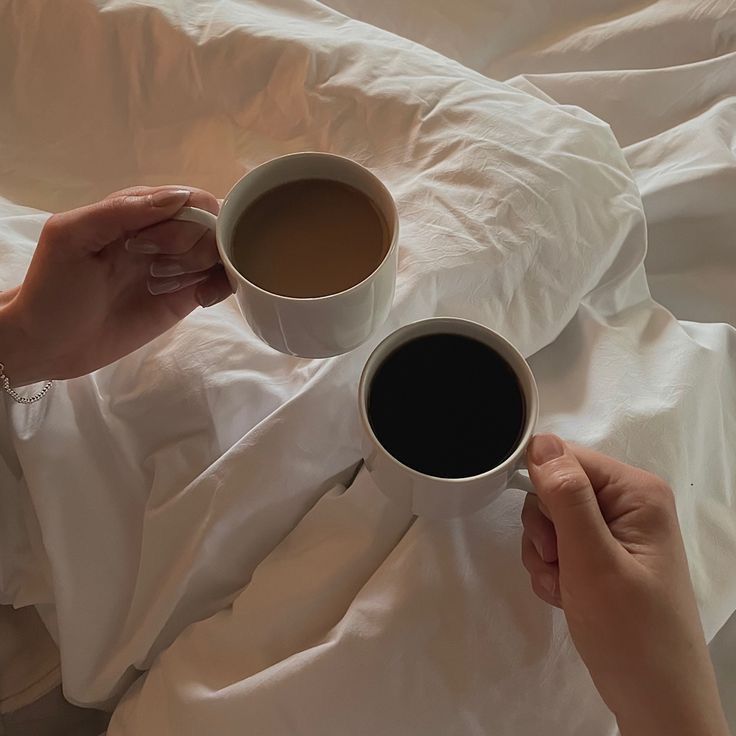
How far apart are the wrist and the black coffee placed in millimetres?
330

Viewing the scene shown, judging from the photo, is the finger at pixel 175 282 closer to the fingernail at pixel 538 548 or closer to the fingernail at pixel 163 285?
the fingernail at pixel 163 285

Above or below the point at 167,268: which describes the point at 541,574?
below

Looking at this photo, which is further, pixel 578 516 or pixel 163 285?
pixel 163 285

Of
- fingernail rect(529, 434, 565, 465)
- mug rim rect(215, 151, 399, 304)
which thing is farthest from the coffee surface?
fingernail rect(529, 434, 565, 465)

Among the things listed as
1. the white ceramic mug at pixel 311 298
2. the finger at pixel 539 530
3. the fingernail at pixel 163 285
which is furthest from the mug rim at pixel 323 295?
the finger at pixel 539 530

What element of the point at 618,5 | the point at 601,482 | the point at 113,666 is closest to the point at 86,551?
the point at 113,666

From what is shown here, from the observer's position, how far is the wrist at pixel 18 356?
744 mm

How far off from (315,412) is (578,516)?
234mm

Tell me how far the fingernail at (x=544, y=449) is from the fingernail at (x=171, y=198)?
0.33 metres

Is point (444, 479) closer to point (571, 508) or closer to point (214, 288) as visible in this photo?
point (571, 508)

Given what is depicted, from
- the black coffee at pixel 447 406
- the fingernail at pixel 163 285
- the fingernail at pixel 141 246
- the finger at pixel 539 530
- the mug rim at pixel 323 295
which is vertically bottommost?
the finger at pixel 539 530

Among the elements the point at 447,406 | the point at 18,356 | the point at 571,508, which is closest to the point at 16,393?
the point at 18,356

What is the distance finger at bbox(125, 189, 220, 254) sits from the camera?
66 centimetres

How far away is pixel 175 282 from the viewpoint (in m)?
0.72
